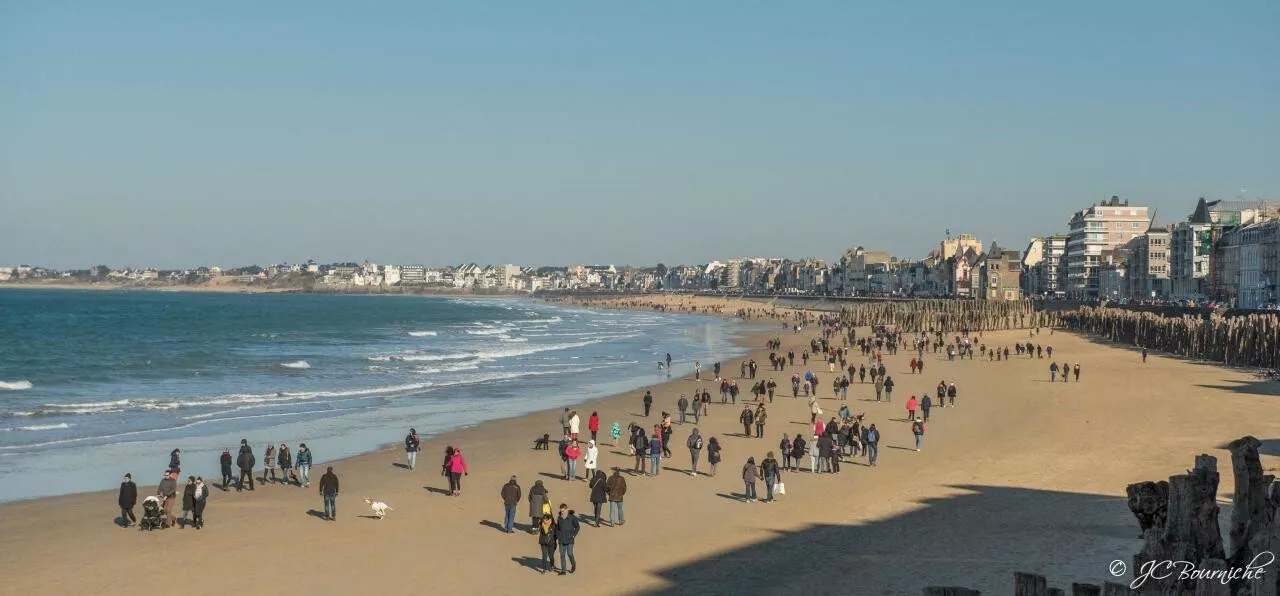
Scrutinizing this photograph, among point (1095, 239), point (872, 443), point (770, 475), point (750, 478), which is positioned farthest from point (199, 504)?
point (1095, 239)

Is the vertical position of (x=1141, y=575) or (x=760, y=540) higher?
(x=1141, y=575)

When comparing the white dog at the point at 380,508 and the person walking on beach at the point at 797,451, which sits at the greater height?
the person walking on beach at the point at 797,451

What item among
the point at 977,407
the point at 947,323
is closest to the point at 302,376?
the point at 977,407

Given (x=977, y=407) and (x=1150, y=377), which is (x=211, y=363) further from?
(x=1150, y=377)

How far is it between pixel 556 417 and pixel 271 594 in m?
18.2

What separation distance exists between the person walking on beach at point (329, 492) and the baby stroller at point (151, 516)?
2.51 m

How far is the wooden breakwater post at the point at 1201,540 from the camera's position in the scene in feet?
18.8

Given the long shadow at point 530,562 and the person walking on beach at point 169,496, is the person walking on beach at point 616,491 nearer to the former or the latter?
the long shadow at point 530,562

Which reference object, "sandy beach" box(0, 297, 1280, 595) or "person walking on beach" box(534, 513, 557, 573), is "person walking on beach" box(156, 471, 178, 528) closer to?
"sandy beach" box(0, 297, 1280, 595)

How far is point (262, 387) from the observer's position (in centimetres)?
4209

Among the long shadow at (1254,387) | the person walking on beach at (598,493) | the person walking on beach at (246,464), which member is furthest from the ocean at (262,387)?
the long shadow at (1254,387)

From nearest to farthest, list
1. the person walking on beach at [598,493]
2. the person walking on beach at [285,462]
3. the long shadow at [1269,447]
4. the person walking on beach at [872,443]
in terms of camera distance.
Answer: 1. the person walking on beach at [598,493]
2. the person walking on beach at [285,462]
3. the person walking on beach at [872,443]
4. the long shadow at [1269,447]

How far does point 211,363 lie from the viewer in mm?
55062

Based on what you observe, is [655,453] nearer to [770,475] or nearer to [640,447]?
[640,447]
